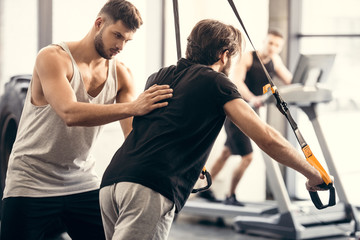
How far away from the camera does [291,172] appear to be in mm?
5207

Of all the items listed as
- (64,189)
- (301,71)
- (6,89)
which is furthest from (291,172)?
(64,189)

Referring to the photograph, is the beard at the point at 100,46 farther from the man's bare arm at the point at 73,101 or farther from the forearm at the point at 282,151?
the forearm at the point at 282,151

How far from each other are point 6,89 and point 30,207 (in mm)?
1874

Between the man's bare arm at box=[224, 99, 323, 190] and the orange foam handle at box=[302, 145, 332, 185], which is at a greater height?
the man's bare arm at box=[224, 99, 323, 190]

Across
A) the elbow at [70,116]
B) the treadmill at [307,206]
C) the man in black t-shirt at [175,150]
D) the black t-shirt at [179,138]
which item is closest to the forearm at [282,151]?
the man in black t-shirt at [175,150]

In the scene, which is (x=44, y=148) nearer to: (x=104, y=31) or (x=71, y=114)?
(x=71, y=114)

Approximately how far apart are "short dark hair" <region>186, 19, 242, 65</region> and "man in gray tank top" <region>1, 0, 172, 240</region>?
37cm

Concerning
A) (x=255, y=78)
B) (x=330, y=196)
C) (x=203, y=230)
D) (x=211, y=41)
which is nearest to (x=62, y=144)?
(x=211, y=41)

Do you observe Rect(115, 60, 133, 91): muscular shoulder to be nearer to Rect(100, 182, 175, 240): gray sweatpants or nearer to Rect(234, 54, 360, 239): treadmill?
Rect(100, 182, 175, 240): gray sweatpants

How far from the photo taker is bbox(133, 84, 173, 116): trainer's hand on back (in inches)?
63.2

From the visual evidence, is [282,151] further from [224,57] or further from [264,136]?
[224,57]

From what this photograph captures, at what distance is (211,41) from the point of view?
5.45 feet

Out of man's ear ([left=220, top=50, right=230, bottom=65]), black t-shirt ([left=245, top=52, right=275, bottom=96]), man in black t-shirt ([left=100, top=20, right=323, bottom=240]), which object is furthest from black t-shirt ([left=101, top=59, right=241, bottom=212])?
black t-shirt ([left=245, top=52, right=275, bottom=96])

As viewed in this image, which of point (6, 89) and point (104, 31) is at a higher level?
point (104, 31)
